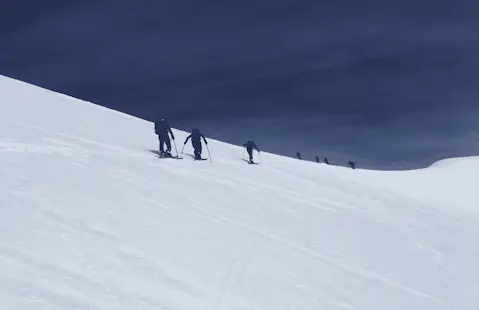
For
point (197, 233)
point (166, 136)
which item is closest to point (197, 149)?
point (166, 136)

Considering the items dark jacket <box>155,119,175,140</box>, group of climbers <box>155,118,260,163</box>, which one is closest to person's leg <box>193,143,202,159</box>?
group of climbers <box>155,118,260,163</box>

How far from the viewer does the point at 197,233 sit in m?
13.1

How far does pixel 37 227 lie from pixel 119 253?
1.53 meters

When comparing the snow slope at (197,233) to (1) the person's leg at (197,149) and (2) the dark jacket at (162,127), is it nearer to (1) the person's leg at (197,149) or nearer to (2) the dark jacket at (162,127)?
(1) the person's leg at (197,149)

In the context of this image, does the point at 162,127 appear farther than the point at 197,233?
Yes

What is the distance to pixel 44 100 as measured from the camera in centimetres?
2717

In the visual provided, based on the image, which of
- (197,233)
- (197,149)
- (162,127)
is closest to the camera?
(197,233)

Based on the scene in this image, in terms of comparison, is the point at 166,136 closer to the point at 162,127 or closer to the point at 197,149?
the point at 162,127

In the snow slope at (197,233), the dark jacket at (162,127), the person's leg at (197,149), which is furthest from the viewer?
the person's leg at (197,149)

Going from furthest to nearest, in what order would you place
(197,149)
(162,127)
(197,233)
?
(197,149), (162,127), (197,233)

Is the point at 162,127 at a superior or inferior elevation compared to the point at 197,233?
superior

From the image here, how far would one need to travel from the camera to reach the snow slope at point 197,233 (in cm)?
966

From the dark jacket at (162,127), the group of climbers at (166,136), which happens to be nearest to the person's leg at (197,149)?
the group of climbers at (166,136)

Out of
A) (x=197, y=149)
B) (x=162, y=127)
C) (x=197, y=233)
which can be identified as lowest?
(x=197, y=233)
